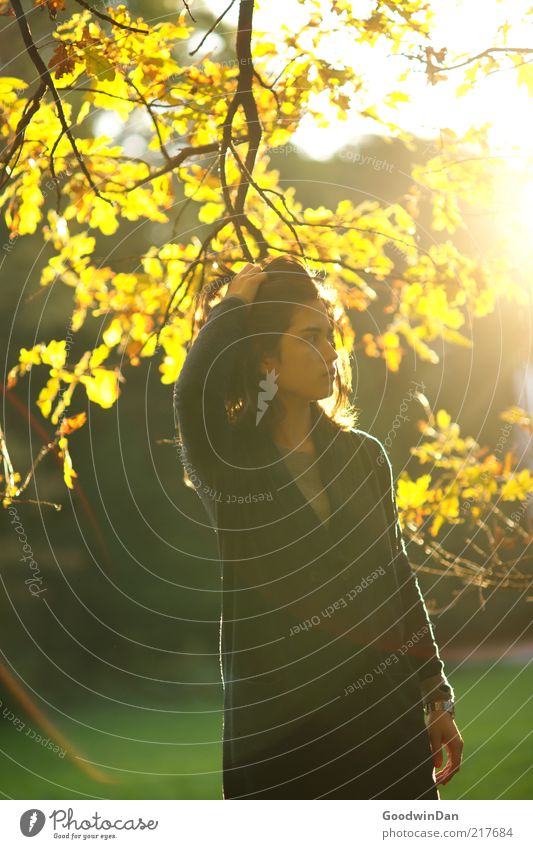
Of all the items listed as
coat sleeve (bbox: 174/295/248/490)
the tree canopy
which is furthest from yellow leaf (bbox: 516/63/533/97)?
coat sleeve (bbox: 174/295/248/490)

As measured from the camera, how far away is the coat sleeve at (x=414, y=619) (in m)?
1.75

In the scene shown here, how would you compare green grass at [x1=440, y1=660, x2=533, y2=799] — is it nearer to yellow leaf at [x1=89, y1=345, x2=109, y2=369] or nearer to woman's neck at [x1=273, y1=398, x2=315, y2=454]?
woman's neck at [x1=273, y1=398, x2=315, y2=454]

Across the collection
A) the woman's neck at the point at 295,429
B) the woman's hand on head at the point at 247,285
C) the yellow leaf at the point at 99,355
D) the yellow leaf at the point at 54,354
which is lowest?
the woman's neck at the point at 295,429

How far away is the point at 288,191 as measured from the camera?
2.47m

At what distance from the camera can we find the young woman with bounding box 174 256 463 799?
1.71 meters

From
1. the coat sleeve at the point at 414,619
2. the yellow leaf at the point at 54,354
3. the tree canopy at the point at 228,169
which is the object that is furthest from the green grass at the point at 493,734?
the yellow leaf at the point at 54,354

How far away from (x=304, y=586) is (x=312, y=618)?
0.23 ft

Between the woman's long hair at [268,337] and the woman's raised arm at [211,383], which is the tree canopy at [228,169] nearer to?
the woman's long hair at [268,337]
